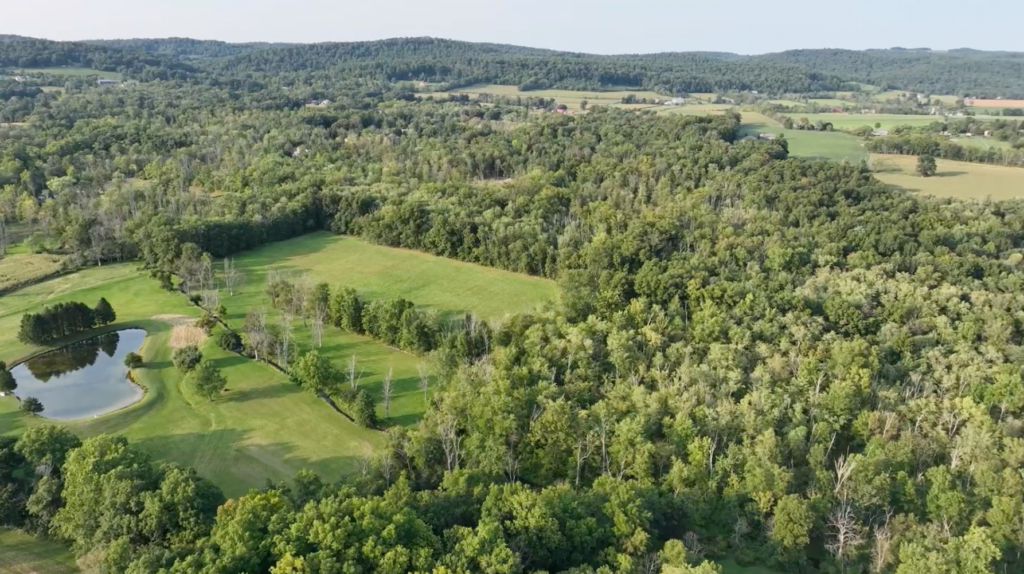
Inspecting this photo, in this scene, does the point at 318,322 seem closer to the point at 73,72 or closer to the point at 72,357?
the point at 72,357

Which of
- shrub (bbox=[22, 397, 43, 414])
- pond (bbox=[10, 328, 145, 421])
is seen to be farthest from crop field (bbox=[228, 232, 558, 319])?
shrub (bbox=[22, 397, 43, 414])

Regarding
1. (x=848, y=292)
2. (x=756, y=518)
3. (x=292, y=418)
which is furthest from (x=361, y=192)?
(x=756, y=518)

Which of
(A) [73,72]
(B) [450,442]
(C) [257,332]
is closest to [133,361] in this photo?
(C) [257,332]

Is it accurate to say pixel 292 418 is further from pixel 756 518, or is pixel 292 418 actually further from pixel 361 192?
pixel 361 192

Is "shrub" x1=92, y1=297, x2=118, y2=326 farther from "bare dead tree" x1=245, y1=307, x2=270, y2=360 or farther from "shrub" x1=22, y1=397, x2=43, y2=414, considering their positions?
"bare dead tree" x1=245, y1=307, x2=270, y2=360

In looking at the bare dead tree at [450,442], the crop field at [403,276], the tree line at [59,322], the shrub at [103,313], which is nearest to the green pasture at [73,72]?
the crop field at [403,276]
